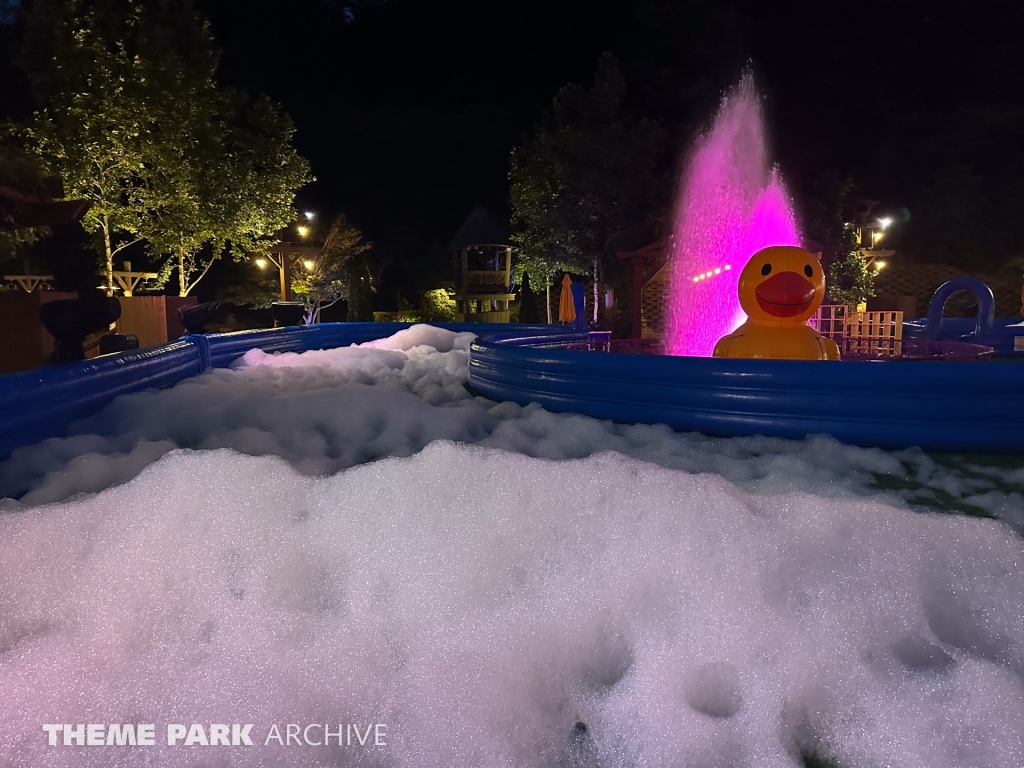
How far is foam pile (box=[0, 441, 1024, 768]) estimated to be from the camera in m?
1.59

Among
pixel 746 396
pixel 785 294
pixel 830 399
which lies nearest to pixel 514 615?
pixel 746 396

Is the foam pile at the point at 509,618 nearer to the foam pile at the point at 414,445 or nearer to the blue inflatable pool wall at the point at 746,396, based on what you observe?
the foam pile at the point at 414,445

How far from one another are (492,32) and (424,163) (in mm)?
11152

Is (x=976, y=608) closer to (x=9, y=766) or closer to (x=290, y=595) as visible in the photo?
(x=290, y=595)

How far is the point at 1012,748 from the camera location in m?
1.48

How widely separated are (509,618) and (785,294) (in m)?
3.20

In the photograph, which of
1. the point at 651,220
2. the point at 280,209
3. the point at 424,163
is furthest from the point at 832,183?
the point at 424,163

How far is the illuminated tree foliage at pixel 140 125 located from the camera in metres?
10.5

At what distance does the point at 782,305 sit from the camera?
14.2 ft

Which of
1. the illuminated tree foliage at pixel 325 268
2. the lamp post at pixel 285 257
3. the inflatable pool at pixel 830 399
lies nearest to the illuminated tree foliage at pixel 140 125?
the lamp post at pixel 285 257

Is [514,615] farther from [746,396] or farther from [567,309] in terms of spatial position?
[567,309]

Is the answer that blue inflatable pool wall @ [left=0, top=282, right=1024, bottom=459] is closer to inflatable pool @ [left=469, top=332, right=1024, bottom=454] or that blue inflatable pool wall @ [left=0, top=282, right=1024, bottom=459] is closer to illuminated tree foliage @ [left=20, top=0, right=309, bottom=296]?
inflatable pool @ [left=469, top=332, right=1024, bottom=454]

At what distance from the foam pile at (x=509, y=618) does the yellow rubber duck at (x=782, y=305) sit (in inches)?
89.6

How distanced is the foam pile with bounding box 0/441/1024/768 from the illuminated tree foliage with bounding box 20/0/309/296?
10.5m
